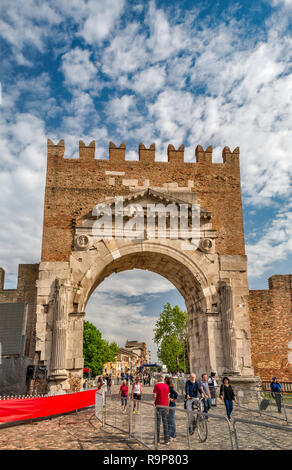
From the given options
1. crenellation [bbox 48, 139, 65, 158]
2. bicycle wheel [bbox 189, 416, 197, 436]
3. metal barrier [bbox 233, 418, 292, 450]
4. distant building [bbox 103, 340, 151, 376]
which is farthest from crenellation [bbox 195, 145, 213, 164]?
distant building [bbox 103, 340, 151, 376]

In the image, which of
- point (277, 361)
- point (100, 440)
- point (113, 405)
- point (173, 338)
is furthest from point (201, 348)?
point (173, 338)

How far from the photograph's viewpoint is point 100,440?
7902 millimetres

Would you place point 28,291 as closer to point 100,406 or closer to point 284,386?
point 100,406

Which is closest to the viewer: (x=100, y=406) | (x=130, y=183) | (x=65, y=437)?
(x=65, y=437)

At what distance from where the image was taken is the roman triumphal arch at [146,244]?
48.5 ft

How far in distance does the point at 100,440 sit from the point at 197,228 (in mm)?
10328

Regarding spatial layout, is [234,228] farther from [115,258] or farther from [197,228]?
[115,258]

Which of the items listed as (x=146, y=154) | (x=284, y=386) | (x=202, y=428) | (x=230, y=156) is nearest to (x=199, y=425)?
(x=202, y=428)

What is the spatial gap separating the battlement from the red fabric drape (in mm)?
10069

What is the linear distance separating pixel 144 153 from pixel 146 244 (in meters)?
4.43

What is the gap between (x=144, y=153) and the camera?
17.7 metres
